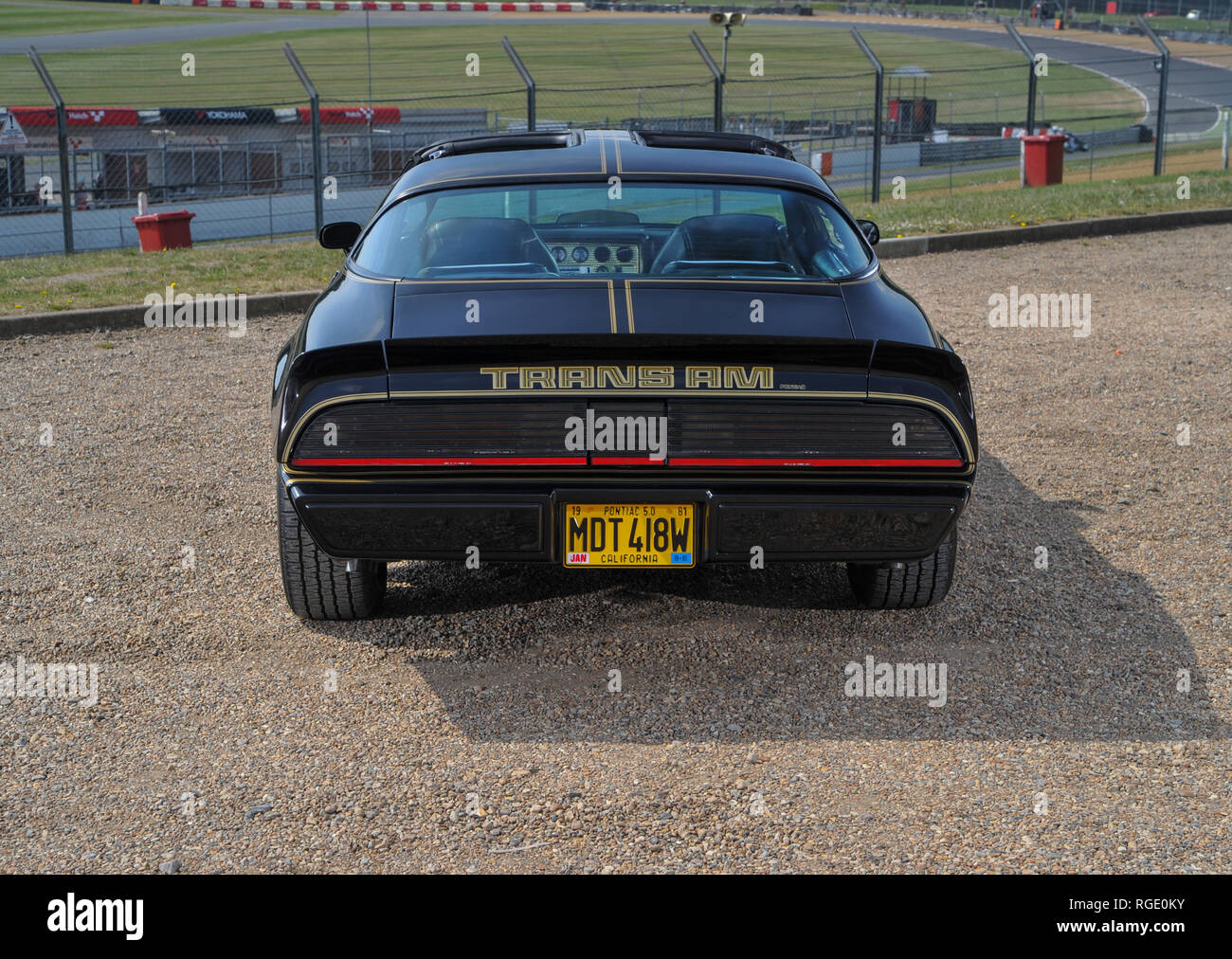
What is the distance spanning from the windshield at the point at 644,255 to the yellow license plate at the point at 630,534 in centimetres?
79

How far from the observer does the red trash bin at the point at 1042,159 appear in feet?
57.6

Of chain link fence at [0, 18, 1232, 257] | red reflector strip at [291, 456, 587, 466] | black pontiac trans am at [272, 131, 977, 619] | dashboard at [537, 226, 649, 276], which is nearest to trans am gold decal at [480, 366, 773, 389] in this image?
black pontiac trans am at [272, 131, 977, 619]

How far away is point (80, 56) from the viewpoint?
140ft

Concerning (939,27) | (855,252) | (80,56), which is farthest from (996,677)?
(939,27)

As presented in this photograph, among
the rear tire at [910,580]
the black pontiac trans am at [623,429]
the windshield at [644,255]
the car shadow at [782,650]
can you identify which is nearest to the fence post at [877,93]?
the windshield at [644,255]

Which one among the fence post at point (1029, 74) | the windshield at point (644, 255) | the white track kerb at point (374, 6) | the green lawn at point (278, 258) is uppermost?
the white track kerb at point (374, 6)

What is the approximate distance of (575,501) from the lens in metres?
3.56

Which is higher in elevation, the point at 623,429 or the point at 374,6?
the point at 374,6

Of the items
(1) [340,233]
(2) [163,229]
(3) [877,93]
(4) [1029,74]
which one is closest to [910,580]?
(1) [340,233]

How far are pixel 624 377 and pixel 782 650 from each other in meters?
1.08

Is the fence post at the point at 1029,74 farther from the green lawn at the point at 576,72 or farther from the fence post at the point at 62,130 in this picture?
the fence post at the point at 62,130

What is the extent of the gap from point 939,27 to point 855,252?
73357mm

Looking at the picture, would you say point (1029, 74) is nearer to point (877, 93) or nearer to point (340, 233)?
point (877, 93)
